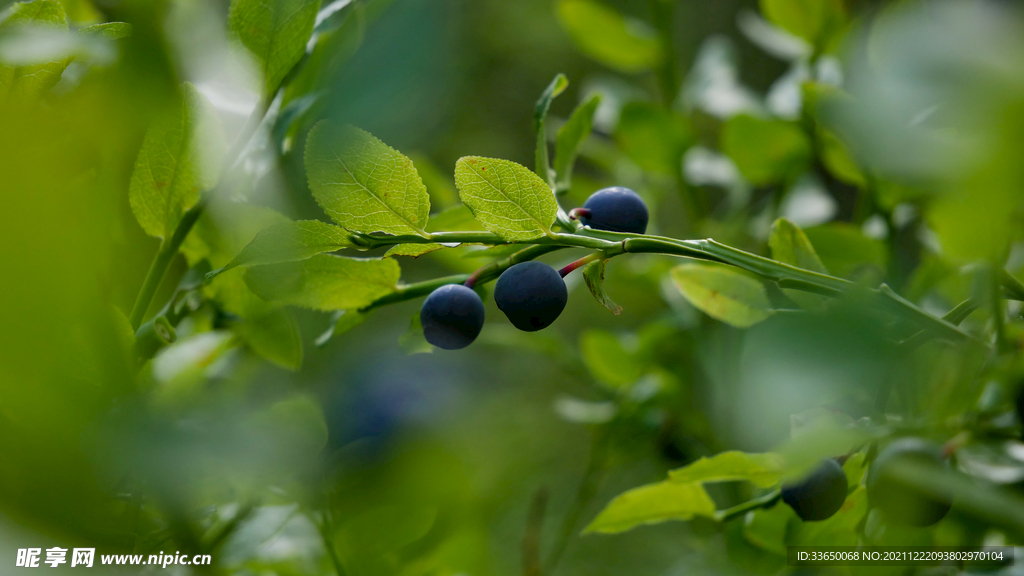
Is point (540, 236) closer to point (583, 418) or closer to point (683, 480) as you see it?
point (683, 480)

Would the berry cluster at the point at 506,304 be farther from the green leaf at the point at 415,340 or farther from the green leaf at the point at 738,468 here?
the green leaf at the point at 738,468

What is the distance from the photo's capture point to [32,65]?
1.14 feet

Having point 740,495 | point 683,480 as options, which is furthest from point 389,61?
point 740,495

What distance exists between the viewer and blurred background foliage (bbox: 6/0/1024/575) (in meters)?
0.19

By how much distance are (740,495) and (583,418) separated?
21cm

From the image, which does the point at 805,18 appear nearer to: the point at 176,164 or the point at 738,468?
the point at 738,468

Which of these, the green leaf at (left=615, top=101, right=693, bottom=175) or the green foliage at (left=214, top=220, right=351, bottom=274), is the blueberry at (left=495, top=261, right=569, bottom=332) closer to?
the green foliage at (left=214, top=220, right=351, bottom=274)

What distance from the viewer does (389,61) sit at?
450 mm

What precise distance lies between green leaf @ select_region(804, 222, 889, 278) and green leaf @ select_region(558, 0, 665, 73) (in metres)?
0.41

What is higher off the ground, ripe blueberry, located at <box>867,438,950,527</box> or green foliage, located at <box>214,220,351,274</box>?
green foliage, located at <box>214,220,351,274</box>

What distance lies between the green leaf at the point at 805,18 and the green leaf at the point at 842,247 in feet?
0.94

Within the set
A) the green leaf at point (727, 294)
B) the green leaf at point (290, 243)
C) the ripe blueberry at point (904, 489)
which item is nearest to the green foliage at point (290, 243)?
the green leaf at point (290, 243)

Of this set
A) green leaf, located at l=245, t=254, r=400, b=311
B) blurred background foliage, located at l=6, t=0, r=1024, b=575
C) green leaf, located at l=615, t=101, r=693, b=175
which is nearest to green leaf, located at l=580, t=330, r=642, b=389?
blurred background foliage, located at l=6, t=0, r=1024, b=575

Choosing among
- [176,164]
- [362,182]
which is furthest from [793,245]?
[176,164]
